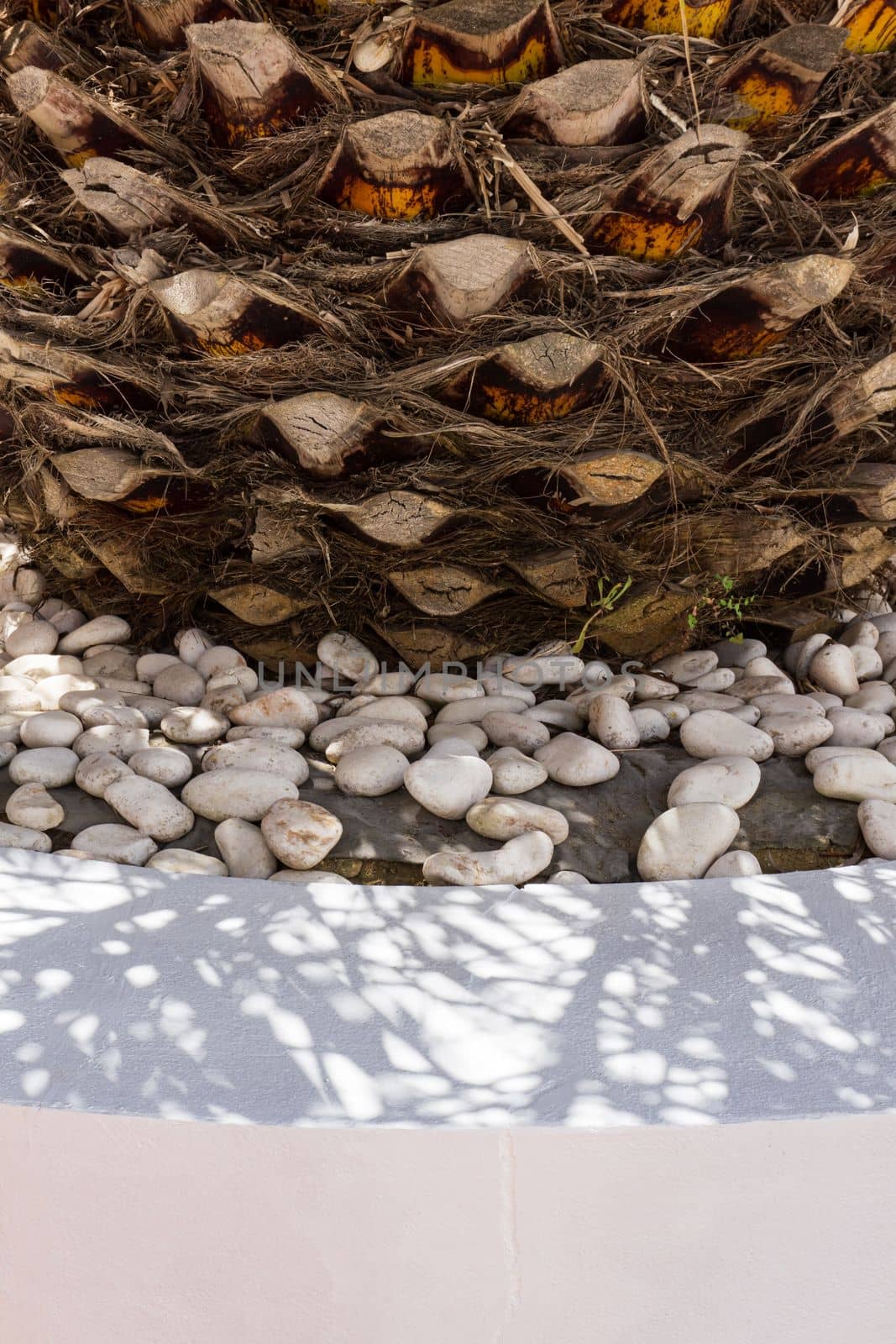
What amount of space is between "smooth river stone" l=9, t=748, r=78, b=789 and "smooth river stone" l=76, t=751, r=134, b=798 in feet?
0.05

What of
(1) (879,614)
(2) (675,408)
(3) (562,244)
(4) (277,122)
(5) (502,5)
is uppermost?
(5) (502,5)

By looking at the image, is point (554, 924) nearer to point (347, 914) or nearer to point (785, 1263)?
point (347, 914)

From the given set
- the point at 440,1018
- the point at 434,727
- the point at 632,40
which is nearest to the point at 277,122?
the point at 632,40

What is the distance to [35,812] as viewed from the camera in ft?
4.03

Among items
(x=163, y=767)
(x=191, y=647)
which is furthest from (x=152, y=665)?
(x=163, y=767)

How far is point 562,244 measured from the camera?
50.9 inches

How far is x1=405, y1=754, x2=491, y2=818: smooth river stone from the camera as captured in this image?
49.4 inches

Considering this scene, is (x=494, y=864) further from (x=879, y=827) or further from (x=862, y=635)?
(x=862, y=635)

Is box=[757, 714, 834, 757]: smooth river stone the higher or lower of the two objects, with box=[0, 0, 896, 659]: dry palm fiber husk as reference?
lower

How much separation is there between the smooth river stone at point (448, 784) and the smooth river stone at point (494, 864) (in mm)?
83

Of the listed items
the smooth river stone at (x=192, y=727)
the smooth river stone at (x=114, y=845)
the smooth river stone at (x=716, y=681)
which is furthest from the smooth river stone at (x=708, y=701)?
the smooth river stone at (x=114, y=845)

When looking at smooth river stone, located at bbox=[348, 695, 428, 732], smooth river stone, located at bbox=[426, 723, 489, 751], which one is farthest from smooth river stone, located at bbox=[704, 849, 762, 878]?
smooth river stone, located at bbox=[348, 695, 428, 732]

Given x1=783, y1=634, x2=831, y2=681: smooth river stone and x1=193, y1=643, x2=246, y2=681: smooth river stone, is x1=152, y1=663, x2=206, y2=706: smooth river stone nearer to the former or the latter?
x1=193, y1=643, x2=246, y2=681: smooth river stone

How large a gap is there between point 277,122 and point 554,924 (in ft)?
3.37
